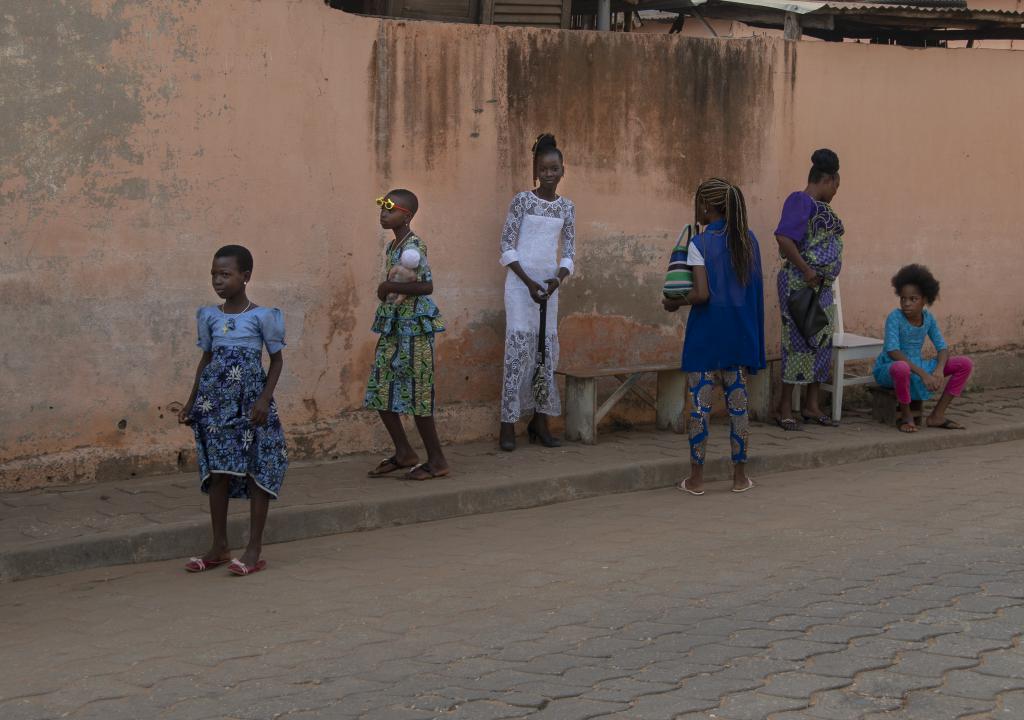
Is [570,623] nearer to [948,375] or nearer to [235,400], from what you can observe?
[235,400]

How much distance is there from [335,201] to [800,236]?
3227 mm

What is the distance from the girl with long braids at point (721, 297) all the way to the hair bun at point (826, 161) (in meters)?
1.87

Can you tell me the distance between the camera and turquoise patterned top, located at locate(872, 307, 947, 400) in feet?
31.9

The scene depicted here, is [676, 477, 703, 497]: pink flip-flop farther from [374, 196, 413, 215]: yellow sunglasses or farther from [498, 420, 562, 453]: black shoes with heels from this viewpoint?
[374, 196, 413, 215]: yellow sunglasses

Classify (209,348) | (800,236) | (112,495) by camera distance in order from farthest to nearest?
(800,236), (112,495), (209,348)

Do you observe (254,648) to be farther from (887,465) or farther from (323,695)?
(887,465)

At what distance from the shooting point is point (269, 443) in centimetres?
631

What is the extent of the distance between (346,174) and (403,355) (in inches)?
51.7

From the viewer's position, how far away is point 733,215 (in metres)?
7.82

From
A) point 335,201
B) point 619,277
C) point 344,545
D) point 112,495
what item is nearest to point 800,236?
point 619,277

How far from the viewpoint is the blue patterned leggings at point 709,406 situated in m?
7.95

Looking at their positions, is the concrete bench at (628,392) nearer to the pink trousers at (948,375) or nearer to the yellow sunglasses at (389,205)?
the pink trousers at (948,375)

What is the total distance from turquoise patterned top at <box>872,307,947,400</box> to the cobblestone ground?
2208 millimetres

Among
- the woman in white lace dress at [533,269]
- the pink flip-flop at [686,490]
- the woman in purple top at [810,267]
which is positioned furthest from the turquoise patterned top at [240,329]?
the woman in purple top at [810,267]
